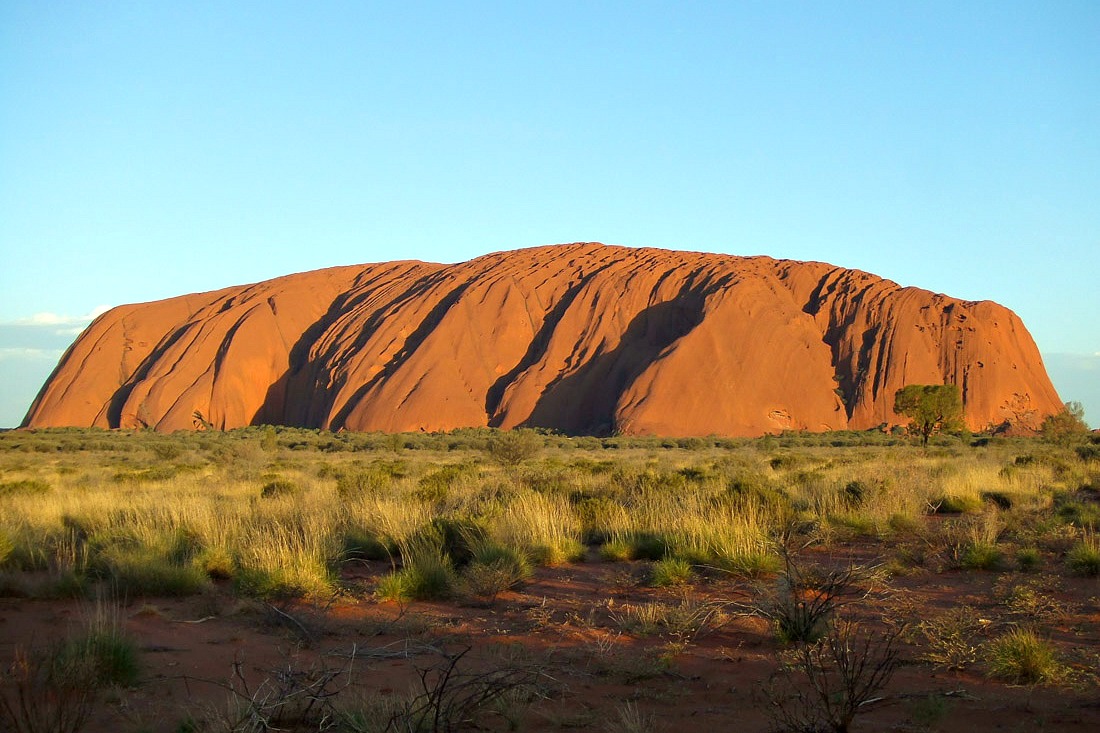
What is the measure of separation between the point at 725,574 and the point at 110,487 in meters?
12.9

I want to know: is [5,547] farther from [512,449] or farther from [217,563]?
[512,449]

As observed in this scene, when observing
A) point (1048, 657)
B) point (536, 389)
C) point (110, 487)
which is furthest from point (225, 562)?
point (536, 389)

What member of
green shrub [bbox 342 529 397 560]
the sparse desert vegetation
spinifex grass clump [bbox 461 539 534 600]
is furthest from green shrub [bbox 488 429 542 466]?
spinifex grass clump [bbox 461 539 534 600]

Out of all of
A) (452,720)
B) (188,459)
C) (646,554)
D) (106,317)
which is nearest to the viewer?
(452,720)

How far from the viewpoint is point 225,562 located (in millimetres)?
8484

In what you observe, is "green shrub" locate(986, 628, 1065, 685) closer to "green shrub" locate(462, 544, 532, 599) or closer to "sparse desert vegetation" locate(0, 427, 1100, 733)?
"sparse desert vegetation" locate(0, 427, 1100, 733)

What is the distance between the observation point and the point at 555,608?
699 centimetres

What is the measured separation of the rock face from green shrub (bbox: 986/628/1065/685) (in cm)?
4708

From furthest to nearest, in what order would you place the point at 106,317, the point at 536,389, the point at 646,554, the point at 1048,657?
the point at 106,317 < the point at 536,389 < the point at 646,554 < the point at 1048,657

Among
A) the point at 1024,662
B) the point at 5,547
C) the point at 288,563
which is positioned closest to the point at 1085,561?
the point at 1024,662

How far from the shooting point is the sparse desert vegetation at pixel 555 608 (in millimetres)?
4445

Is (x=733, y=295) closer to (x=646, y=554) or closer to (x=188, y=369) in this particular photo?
(x=188, y=369)

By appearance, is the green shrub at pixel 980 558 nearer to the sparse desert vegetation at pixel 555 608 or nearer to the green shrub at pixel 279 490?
the sparse desert vegetation at pixel 555 608

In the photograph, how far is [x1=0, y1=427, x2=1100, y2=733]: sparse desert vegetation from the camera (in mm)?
4445
